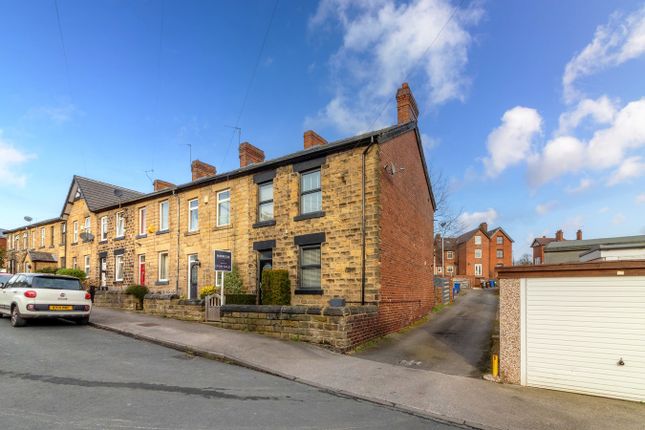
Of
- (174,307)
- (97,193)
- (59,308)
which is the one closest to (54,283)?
(59,308)

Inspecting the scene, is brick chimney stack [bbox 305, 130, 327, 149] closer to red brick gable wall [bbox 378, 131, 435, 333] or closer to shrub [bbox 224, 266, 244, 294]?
red brick gable wall [bbox 378, 131, 435, 333]

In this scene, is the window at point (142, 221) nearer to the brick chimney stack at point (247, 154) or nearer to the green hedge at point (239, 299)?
the brick chimney stack at point (247, 154)

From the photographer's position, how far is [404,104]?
57.7 ft

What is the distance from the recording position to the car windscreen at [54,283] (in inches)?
497

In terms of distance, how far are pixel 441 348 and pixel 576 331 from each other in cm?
469

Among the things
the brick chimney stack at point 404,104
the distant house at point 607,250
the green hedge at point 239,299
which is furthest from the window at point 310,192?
the distant house at point 607,250

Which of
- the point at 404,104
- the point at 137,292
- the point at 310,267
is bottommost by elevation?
the point at 137,292

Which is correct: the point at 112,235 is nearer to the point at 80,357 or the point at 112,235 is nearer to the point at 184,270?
the point at 184,270

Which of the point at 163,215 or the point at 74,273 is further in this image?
the point at 74,273

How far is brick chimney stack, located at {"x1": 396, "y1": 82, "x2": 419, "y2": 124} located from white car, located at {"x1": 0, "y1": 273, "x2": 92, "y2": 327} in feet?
47.7

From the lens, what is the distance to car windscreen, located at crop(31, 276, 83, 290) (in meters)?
12.6

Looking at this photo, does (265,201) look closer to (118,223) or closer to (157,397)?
(157,397)

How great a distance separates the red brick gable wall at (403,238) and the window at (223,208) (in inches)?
298

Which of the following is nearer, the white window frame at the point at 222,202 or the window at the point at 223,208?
the white window frame at the point at 222,202
